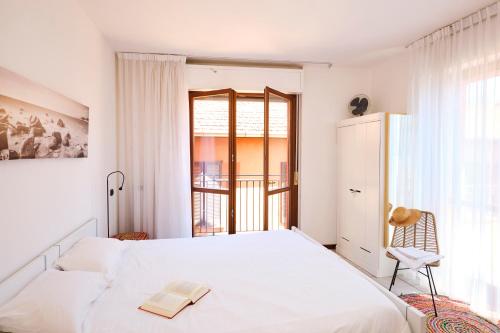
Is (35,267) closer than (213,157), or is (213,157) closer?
(35,267)

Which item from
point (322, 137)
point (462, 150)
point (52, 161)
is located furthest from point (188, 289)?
point (322, 137)

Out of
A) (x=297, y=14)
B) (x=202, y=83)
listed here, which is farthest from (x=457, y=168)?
(x=202, y=83)

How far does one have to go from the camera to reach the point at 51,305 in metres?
1.27

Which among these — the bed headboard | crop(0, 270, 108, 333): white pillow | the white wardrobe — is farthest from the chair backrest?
the bed headboard

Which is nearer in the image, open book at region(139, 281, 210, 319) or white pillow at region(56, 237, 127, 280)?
open book at region(139, 281, 210, 319)

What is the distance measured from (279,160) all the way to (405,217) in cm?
171

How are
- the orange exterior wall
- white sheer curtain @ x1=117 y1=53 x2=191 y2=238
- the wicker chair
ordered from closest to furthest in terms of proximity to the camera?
the wicker chair, white sheer curtain @ x1=117 y1=53 x2=191 y2=238, the orange exterior wall

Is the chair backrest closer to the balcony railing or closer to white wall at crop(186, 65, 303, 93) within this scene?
the balcony railing


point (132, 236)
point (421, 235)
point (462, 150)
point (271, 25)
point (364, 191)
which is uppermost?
point (271, 25)

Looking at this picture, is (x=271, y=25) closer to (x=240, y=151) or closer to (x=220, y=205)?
(x=240, y=151)

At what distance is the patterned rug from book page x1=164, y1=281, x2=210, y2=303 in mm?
1946

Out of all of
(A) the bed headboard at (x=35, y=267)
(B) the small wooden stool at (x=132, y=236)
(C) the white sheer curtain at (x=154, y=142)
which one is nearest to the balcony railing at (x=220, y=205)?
(C) the white sheer curtain at (x=154, y=142)

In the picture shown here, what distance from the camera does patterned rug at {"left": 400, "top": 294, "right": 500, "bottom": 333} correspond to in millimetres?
2191

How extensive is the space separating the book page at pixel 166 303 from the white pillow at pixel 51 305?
1.02ft
